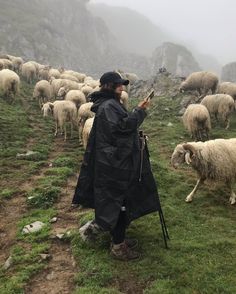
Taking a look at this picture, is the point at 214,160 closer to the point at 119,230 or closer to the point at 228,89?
the point at 119,230

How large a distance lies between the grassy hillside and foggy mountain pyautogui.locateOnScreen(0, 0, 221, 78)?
78239mm

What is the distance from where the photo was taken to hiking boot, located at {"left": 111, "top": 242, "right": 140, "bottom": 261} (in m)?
8.51

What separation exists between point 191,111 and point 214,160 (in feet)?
27.3

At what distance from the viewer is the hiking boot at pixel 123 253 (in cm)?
851

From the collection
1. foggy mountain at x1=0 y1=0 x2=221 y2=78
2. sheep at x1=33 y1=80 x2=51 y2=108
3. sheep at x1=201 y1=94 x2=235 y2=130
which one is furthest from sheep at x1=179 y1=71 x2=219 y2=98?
foggy mountain at x1=0 y1=0 x2=221 y2=78

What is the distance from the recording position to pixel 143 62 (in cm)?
14350

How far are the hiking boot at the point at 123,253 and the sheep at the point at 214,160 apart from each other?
3747 mm

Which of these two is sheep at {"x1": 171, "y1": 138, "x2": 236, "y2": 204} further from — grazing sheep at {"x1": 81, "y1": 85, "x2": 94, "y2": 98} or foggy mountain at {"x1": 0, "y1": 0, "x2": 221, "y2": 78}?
foggy mountain at {"x1": 0, "y1": 0, "x2": 221, "y2": 78}

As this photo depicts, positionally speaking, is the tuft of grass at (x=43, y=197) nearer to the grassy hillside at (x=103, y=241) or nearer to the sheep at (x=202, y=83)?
the grassy hillside at (x=103, y=241)

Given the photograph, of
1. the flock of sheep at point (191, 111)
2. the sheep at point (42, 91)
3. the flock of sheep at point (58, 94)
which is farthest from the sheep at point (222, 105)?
the sheep at point (42, 91)

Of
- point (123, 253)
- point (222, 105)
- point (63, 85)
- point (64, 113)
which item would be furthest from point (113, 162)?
point (63, 85)

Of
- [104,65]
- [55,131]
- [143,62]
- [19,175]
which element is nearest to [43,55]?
[104,65]

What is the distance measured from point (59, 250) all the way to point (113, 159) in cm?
276

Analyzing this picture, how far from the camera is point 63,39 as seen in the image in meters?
116
